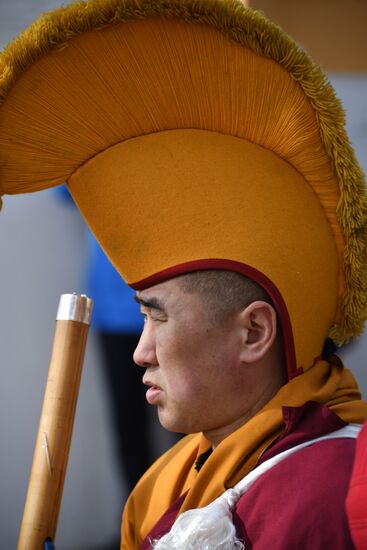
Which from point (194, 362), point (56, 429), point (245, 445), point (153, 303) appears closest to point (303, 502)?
point (245, 445)

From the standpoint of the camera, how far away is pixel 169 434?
2375 mm

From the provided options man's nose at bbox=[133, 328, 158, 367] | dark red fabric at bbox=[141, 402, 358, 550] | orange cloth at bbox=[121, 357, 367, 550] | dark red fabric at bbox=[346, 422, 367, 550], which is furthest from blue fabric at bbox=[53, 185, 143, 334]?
dark red fabric at bbox=[346, 422, 367, 550]

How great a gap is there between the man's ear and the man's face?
1 centimetres

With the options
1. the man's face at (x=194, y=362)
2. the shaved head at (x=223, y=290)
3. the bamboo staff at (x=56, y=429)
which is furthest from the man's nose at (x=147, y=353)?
the bamboo staff at (x=56, y=429)

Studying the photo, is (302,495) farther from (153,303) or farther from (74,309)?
(74,309)

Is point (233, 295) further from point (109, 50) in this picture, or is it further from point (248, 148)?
point (109, 50)

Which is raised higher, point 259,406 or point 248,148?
point 248,148

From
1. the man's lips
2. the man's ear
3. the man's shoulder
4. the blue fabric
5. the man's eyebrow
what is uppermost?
the blue fabric

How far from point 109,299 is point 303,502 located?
1.20 m

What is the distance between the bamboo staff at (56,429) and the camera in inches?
64.6

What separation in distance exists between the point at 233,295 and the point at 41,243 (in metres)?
1.07

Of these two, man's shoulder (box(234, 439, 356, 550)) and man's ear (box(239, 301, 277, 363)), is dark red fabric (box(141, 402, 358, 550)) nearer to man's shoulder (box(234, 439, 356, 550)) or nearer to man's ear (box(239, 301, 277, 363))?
man's shoulder (box(234, 439, 356, 550))

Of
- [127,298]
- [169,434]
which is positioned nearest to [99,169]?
[127,298]

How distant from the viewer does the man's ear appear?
1.47 m
